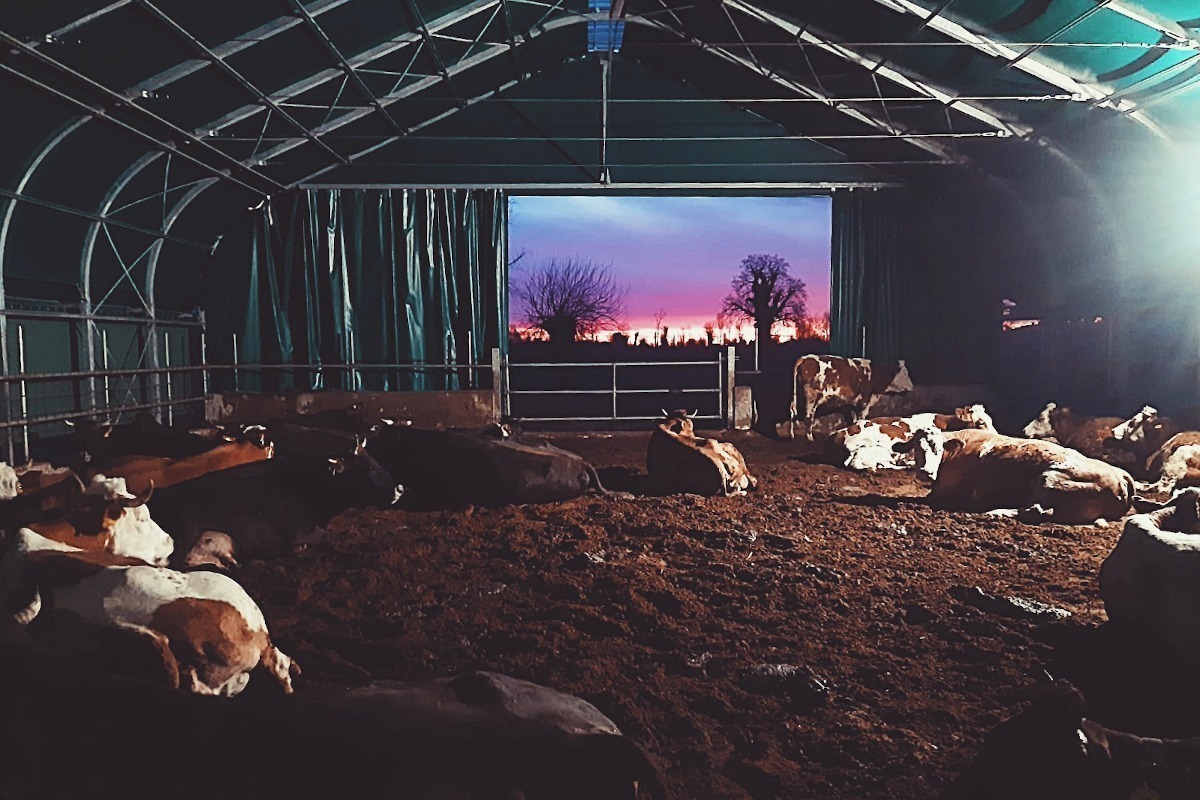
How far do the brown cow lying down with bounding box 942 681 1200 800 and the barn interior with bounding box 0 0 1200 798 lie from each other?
1.09 meters

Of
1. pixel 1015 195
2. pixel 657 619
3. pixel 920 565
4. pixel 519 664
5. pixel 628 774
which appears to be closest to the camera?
pixel 628 774

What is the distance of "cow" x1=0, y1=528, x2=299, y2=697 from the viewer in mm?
2584

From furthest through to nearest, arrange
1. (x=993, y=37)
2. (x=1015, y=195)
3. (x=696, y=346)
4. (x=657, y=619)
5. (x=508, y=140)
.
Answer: (x=696, y=346) < (x=508, y=140) < (x=1015, y=195) < (x=993, y=37) < (x=657, y=619)

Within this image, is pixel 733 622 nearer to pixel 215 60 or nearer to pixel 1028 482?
pixel 1028 482

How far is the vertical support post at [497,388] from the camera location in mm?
11539

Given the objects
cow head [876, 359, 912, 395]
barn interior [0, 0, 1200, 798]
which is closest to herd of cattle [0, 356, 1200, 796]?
barn interior [0, 0, 1200, 798]

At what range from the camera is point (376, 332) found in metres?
13.6

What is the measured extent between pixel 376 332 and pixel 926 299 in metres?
10.8

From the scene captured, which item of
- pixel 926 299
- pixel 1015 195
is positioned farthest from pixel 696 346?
pixel 1015 195

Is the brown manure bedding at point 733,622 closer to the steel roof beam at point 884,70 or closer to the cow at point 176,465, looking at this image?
the cow at point 176,465

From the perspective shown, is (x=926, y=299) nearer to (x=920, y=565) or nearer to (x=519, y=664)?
(x=920, y=565)

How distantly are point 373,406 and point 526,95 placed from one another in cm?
647

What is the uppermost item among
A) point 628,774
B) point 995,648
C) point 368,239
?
point 368,239

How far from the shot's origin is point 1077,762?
6.41 feet
